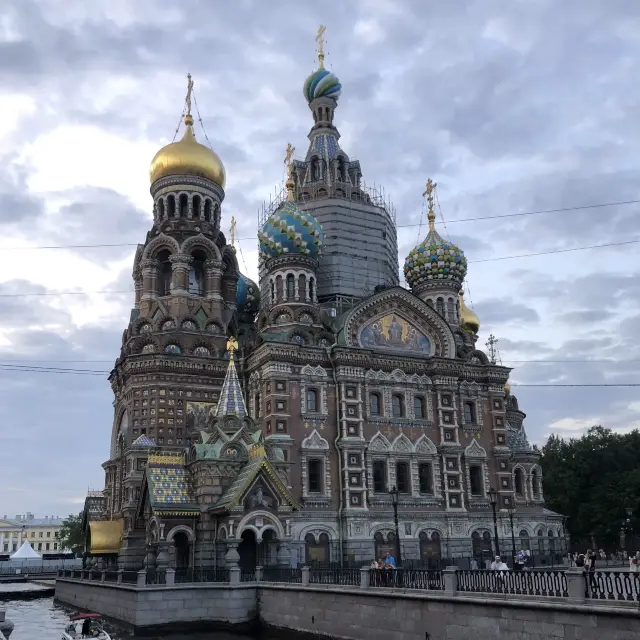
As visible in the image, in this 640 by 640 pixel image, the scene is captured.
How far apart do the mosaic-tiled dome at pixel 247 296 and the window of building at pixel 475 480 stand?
14871 millimetres

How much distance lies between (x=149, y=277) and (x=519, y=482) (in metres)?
21.3

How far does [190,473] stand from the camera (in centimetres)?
2853

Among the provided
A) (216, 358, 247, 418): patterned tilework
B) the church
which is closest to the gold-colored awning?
the church

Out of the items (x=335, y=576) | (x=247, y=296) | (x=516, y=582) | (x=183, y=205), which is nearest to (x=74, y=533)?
(x=247, y=296)

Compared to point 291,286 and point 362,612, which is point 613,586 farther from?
point 291,286

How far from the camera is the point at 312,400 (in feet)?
109

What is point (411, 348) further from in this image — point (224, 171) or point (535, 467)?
point (224, 171)

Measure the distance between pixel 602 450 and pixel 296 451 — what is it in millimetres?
25240

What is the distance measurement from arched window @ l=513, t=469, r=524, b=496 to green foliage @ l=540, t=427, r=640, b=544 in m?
9.07

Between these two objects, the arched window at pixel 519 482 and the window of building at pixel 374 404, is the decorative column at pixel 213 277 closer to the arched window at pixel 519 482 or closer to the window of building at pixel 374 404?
the window of building at pixel 374 404

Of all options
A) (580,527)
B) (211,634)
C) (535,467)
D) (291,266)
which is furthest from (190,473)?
(580,527)

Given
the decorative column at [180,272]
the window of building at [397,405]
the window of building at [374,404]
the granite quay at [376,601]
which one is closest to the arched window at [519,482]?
the window of building at [397,405]

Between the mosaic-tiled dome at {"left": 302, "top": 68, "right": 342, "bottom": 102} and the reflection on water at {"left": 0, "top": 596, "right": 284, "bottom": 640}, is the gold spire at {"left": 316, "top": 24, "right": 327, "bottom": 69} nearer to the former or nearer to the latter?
the mosaic-tiled dome at {"left": 302, "top": 68, "right": 342, "bottom": 102}

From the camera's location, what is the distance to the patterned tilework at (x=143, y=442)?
32.7m
